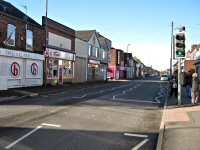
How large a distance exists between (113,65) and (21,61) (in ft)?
173

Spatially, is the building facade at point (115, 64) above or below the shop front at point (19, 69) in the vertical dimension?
above

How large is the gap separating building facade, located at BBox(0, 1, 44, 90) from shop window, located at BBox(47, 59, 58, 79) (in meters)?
2.33

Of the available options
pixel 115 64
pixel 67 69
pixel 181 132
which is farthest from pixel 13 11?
pixel 115 64

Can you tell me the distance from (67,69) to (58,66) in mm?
3137

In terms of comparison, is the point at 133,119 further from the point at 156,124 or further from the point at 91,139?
the point at 91,139

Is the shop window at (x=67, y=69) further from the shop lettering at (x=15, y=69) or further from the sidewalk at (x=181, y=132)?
the sidewalk at (x=181, y=132)

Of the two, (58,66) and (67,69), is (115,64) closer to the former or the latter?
(67,69)

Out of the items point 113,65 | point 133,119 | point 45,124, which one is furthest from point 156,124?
point 113,65

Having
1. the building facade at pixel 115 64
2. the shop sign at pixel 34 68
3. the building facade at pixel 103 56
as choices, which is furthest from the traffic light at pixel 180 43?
the building facade at pixel 115 64

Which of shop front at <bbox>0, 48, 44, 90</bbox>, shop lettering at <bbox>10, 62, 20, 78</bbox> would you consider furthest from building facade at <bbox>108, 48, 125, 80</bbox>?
shop lettering at <bbox>10, 62, 20, 78</bbox>

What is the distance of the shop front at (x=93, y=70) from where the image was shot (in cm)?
5000

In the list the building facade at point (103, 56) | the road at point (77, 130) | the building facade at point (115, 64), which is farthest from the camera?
Result: the building facade at point (115, 64)

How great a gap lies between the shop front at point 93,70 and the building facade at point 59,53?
9.13 metres

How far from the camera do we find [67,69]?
3912 cm
